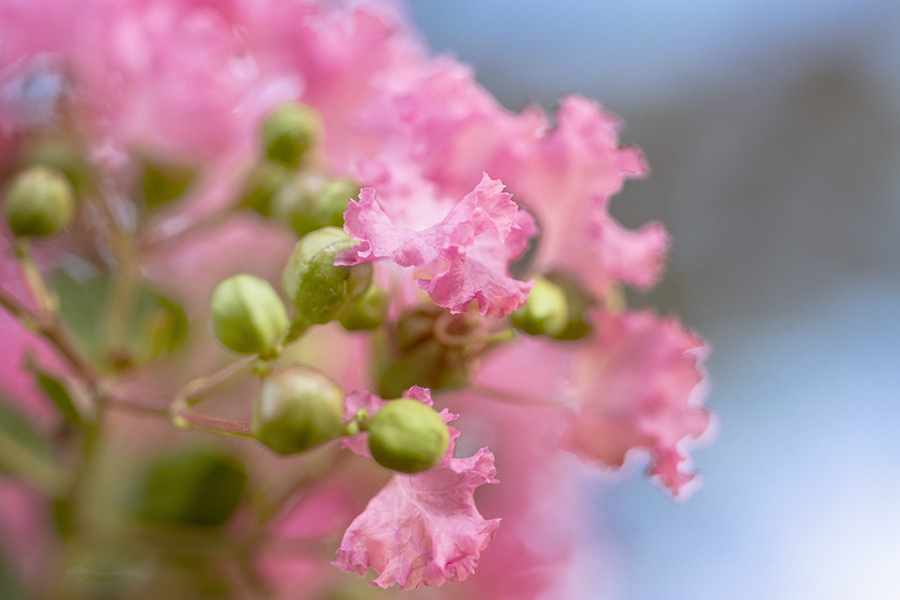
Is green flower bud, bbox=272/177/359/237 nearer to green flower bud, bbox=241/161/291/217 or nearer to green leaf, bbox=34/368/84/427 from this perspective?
green flower bud, bbox=241/161/291/217

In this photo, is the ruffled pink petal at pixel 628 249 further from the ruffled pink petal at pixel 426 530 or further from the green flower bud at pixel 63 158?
the green flower bud at pixel 63 158

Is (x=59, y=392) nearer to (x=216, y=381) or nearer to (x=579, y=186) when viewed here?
(x=216, y=381)

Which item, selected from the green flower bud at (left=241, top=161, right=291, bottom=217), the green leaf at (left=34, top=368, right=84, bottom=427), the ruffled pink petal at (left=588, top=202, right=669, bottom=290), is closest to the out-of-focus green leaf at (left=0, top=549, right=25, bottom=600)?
the green leaf at (left=34, top=368, right=84, bottom=427)

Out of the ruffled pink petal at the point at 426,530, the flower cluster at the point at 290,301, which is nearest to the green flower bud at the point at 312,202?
the flower cluster at the point at 290,301

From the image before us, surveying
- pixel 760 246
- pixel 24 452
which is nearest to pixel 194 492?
pixel 24 452

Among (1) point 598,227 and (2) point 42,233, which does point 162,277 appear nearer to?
(2) point 42,233

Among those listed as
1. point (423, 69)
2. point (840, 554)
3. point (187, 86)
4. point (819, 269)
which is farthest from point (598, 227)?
point (819, 269)
